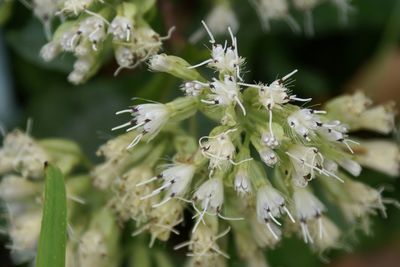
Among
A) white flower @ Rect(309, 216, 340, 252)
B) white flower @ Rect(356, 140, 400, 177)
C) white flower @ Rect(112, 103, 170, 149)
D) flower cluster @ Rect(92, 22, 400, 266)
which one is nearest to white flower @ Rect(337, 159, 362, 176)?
flower cluster @ Rect(92, 22, 400, 266)

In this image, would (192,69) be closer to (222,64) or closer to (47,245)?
(222,64)

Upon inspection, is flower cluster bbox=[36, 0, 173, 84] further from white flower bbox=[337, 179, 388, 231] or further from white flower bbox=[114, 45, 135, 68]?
white flower bbox=[337, 179, 388, 231]

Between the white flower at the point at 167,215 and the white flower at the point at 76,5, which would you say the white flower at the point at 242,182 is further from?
the white flower at the point at 76,5

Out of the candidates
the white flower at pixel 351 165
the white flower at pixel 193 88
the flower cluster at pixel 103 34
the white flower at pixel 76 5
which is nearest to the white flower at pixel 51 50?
the flower cluster at pixel 103 34

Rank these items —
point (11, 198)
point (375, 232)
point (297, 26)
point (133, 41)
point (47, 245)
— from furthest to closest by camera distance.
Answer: point (375, 232)
point (297, 26)
point (11, 198)
point (133, 41)
point (47, 245)

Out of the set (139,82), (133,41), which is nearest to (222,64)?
(133,41)

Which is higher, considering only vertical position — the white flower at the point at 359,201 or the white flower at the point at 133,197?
the white flower at the point at 359,201
